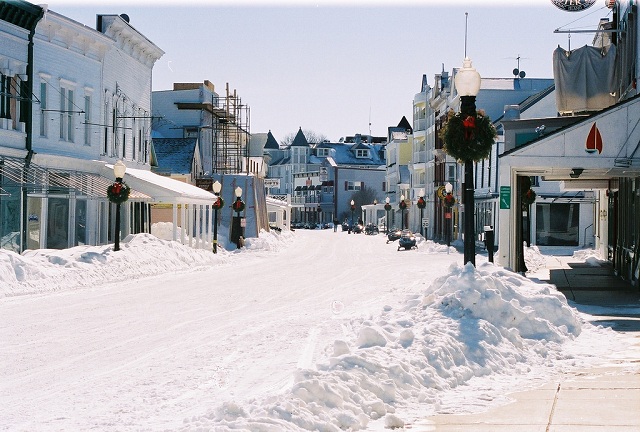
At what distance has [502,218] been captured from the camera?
26.0 m

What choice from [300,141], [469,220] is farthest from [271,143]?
[469,220]

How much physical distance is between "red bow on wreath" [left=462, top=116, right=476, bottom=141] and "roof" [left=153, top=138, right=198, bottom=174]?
43.2 metres

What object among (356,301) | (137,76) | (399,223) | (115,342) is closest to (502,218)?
(356,301)

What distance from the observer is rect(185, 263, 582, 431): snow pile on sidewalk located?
8.44m

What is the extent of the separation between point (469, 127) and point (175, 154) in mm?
45132

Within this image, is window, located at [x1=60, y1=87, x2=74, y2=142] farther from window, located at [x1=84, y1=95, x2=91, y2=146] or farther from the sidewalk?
the sidewalk

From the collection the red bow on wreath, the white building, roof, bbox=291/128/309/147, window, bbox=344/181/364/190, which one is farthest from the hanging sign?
roof, bbox=291/128/309/147

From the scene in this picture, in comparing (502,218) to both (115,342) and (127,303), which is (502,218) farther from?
(115,342)

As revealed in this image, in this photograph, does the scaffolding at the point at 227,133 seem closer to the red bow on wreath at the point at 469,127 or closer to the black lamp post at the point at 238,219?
the black lamp post at the point at 238,219

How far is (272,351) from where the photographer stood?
13.3 meters

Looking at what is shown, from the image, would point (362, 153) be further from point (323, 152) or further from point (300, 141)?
point (300, 141)

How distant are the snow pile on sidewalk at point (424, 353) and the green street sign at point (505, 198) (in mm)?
8453

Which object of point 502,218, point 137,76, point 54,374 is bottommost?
point 54,374

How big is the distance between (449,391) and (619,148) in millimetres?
14704
